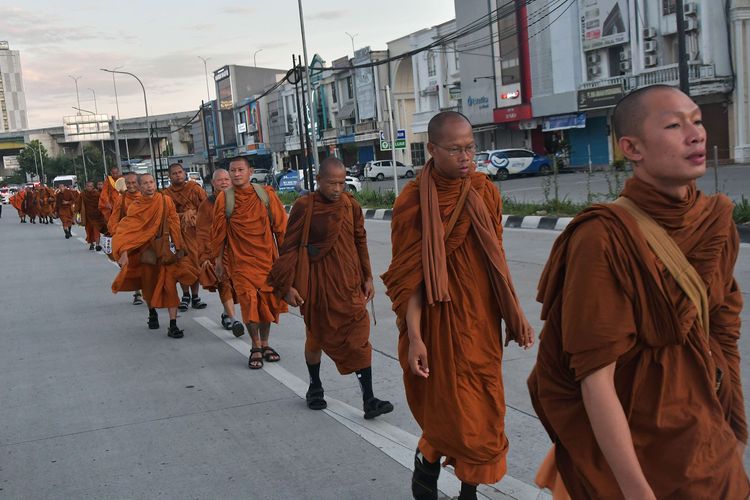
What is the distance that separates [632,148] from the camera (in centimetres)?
201

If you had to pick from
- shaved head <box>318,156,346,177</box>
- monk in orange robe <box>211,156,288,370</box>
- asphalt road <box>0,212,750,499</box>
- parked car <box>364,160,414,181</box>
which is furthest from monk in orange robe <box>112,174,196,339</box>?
parked car <box>364,160,414,181</box>

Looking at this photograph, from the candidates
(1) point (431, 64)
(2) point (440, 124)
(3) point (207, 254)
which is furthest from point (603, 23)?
(2) point (440, 124)

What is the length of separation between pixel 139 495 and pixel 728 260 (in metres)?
3.17

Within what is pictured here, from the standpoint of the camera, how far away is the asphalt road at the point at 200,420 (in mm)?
4273

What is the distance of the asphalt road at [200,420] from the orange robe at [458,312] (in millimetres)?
603

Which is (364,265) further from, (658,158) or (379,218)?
(379,218)

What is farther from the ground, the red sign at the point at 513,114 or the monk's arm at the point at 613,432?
the red sign at the point at 513,114

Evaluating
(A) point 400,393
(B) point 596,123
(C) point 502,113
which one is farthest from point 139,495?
(C) point 502,113

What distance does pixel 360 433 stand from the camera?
16.1 feet

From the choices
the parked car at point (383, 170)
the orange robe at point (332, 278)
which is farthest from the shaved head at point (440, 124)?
the parked car at point (383, 170)

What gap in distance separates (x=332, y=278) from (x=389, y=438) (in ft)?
3.57

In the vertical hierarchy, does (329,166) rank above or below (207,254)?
above

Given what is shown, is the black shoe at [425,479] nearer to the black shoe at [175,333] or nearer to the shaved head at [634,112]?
the shaved head at [634,112]

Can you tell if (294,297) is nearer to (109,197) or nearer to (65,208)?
(109,197)
